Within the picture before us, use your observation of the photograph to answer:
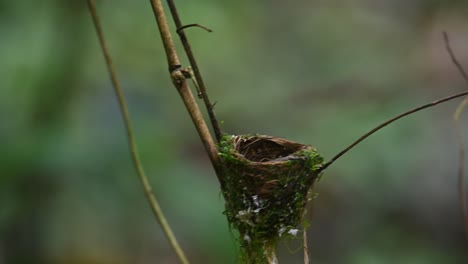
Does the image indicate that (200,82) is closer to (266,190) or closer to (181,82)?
(181,82)

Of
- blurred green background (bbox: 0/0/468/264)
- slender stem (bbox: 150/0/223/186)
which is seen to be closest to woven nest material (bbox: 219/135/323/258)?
slender stem (bbox: 150/0/223/186)

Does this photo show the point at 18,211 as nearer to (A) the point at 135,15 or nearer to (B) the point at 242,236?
(A) the point at 135,15

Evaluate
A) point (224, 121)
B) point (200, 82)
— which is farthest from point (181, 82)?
point (224, 121)

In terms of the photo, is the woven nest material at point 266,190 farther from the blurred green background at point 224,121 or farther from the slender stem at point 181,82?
the blurred green background at point 224,121

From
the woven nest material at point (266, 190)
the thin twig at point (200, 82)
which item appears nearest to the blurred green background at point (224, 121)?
the woven nest material at point (266, 190)

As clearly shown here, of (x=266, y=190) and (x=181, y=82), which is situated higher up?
(x=181, y=82)

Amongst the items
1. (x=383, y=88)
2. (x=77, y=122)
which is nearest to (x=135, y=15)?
(x=77, y=122)
